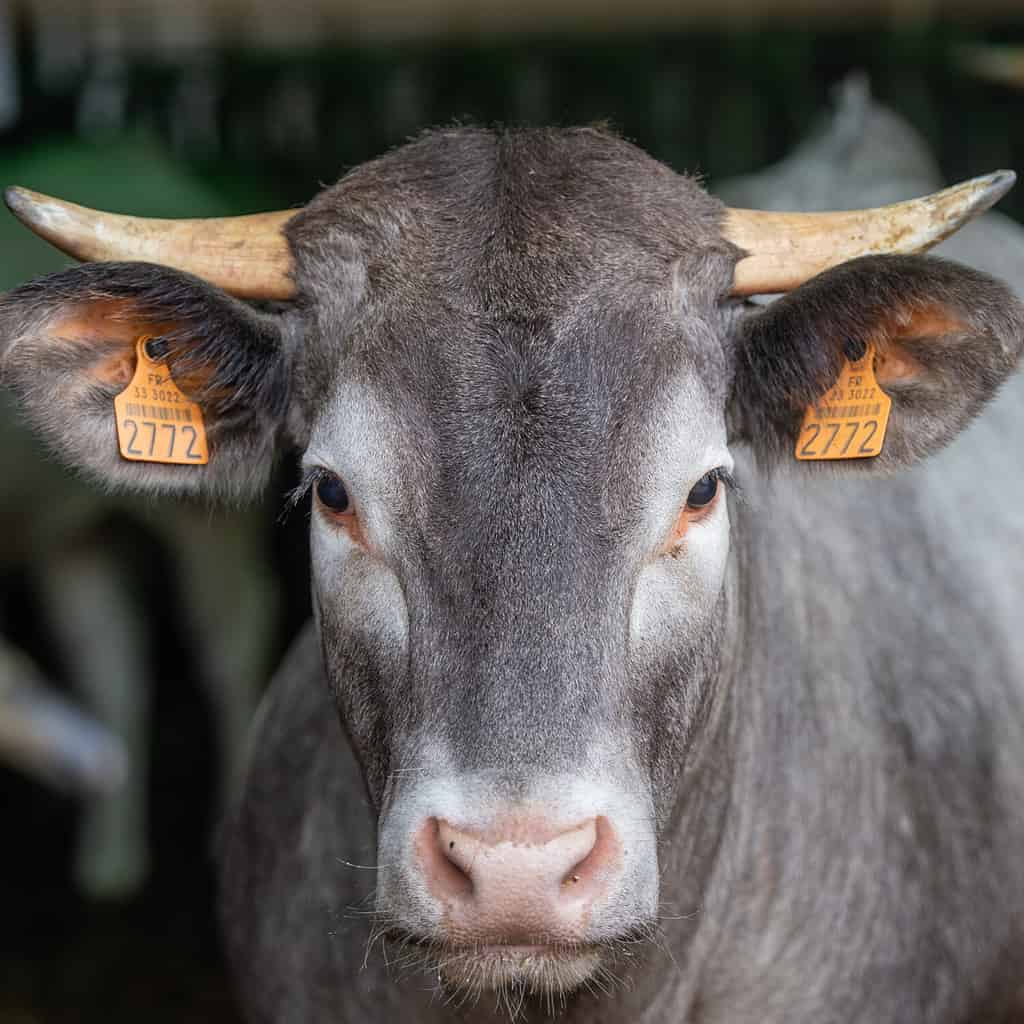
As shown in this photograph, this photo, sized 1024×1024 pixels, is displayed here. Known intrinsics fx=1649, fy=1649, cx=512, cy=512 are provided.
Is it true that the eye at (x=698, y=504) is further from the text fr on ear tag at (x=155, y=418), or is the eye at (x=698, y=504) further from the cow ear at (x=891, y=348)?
the text fr on ear tag at (x=155, y=418)

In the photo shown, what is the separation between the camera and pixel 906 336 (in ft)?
9.53

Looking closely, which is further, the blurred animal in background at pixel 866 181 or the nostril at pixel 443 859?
the blurred animal in background at pixel 866 181

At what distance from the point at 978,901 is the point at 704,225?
5.09 feet

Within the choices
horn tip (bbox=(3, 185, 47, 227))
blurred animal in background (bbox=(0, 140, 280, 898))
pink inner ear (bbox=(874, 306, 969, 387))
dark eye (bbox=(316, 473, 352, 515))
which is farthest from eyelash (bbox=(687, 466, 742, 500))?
blurred animal in background (bbox=(0, 140, 280, 898))

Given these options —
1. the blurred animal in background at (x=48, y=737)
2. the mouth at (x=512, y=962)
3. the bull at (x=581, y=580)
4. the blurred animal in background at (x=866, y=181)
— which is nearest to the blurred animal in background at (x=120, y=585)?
the blurred animal in background at (x=48, y=737)

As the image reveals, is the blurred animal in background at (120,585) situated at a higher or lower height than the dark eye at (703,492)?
lower

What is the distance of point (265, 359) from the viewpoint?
2.94 metres

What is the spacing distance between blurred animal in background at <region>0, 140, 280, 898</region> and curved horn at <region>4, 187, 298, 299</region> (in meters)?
3.82

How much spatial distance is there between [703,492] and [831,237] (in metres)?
0.57

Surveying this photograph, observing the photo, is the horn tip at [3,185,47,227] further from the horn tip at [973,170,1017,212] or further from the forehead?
the horn tip at [973,170,1017,212]

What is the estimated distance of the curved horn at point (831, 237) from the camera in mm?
2920

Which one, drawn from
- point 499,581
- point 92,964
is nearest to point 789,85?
point 92,964

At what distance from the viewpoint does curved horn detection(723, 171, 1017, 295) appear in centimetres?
292

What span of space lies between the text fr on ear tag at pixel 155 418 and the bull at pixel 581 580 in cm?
4
